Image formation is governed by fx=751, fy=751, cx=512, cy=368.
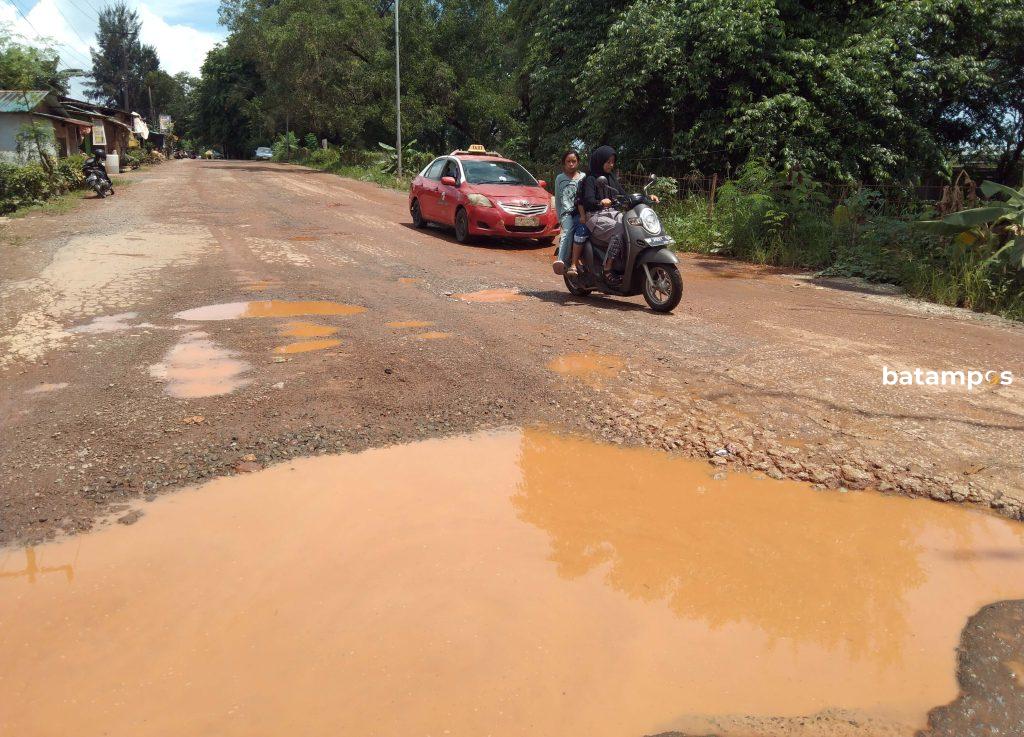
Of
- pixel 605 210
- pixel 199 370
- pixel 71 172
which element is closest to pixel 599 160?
pixel 605 210

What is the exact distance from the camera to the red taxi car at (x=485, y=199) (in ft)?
39.9

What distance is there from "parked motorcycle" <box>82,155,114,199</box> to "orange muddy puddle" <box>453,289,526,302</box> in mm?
15132

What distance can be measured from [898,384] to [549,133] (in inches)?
734

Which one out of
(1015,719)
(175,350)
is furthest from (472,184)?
(1015,719)

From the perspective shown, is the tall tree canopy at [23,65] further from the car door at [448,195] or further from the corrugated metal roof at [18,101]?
the car door at [448,195]

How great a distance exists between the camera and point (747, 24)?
43.1 feet

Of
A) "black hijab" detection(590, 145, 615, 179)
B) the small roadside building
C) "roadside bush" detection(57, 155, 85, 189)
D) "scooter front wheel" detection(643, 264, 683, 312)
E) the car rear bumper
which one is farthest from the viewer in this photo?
the small roadside building

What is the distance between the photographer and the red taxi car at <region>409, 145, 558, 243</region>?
39.9 feet

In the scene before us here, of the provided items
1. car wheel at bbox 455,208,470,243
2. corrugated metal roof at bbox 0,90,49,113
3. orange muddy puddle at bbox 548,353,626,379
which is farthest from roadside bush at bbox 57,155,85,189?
orange muddy puddle at bbox 548,353,626,379

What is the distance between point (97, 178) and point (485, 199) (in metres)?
12.1

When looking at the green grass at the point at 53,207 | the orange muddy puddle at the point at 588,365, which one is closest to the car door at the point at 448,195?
the orange muddy puddle at the point at 588,365

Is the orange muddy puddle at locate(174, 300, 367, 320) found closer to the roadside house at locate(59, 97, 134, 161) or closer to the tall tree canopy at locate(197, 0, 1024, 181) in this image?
the tall tree canopy at locate(197, 0, 1024, 181)

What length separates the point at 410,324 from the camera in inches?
257

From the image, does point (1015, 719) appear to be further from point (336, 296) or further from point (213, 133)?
point (213, 133)
